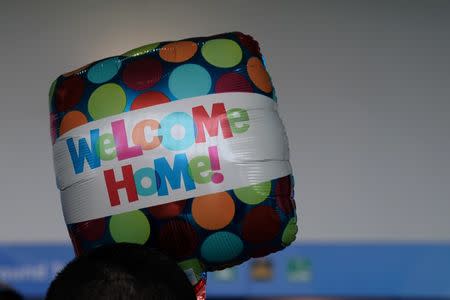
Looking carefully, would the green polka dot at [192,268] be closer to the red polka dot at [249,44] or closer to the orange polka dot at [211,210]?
the orange polka dot at [211,210]

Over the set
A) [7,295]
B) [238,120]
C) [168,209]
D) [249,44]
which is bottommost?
[7,295]

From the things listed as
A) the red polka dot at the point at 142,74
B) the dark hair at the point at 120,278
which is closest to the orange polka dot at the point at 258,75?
the red polka dot at the point at 142,74

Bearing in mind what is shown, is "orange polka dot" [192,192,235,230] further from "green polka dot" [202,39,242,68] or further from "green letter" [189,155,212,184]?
"green polka dot" [202,39,242,68]

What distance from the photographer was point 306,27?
2.88m

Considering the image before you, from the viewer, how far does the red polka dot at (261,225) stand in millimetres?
1070

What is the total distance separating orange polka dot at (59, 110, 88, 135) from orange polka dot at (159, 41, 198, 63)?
5.7 inches

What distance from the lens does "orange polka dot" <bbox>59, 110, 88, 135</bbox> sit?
3.60 feet

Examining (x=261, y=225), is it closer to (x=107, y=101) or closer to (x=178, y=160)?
(x=178, y=160)

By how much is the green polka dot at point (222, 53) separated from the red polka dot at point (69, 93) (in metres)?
0.19

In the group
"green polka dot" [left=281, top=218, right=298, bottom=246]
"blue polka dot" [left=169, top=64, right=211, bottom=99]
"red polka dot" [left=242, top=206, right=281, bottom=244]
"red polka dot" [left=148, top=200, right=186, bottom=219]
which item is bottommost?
"green polka dot" [left=281, top=218, right=298, bottom=246]

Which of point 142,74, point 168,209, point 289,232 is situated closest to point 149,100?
point 142,74

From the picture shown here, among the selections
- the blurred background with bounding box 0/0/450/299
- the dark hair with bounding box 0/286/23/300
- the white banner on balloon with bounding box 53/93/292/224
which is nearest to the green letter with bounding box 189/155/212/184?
the white banner on balloon with bounding box 53/93/292/224

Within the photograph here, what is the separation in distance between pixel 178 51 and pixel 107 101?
0.13 metres

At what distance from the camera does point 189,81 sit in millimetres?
1089
